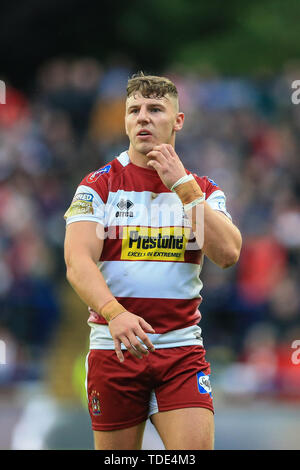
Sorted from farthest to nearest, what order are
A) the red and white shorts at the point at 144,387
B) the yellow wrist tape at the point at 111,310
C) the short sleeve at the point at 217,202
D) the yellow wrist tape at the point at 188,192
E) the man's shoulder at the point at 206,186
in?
1. the man's shoulder at the point at 206,186
2. the short sleeve at the point at 217,202
3. the red and white shorts at the point at 144,387
4. the yellow wrist tape at the point at 188,192
5. the yellow wrist tape at the point at 111,310

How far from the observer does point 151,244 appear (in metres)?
4.86

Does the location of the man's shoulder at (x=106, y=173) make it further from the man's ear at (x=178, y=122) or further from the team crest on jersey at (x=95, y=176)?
the man's ear at (x=178, y=122)

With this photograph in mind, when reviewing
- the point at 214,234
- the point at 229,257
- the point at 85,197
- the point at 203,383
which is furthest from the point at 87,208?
the point at 203,383

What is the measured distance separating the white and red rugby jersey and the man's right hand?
40cm

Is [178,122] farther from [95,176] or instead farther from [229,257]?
[229,257]

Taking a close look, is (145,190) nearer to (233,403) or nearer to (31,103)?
(233,403)

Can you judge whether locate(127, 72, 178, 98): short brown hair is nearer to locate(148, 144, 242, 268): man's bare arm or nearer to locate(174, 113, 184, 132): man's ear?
locate(174, 113, 184, 132): man's ear

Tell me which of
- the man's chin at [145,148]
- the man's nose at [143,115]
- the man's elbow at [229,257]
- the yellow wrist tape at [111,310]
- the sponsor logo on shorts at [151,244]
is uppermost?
the man's nose at [143,115]

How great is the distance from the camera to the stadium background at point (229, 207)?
35.5ft

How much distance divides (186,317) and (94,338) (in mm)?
550

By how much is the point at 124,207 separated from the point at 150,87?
73cm

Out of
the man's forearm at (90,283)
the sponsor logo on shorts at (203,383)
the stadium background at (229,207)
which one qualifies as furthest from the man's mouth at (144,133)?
the stadium background at (229,207)

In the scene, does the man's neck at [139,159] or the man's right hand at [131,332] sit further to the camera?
the man's neck at [139,159]

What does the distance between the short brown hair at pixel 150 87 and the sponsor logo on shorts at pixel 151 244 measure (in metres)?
0.80
